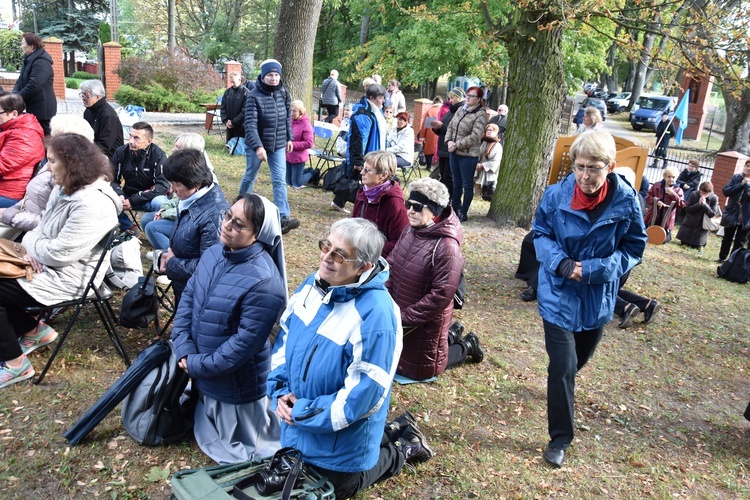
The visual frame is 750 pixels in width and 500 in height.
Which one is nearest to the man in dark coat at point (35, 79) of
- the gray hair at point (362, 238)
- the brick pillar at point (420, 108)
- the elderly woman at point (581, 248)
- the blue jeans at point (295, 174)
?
the blue jeans at point (295, 174)

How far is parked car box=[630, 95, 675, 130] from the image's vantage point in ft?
112

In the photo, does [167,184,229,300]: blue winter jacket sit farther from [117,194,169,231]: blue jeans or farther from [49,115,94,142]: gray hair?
[117,194,169,231]: blue jeans

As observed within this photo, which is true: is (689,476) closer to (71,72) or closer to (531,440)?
(531,440)

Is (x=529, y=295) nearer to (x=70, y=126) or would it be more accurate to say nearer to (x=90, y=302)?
(x=90, y=302)

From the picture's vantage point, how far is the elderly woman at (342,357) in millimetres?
2615

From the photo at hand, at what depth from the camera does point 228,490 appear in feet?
8.36

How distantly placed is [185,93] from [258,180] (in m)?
11.6

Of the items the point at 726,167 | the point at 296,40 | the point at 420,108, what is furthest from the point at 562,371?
the point at 420,108

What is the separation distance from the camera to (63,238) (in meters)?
4.15

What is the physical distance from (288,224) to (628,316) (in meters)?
4.21

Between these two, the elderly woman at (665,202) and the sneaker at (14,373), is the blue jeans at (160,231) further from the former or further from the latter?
the elderly woman at (665,202)

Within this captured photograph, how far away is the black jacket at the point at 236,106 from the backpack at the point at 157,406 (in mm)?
8605

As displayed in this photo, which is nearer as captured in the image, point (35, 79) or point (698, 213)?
point (35, 79)

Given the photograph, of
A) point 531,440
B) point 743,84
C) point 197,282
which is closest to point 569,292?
point 531,440
